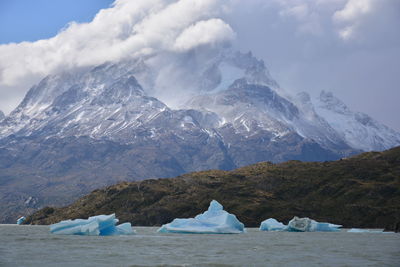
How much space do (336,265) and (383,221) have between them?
142m

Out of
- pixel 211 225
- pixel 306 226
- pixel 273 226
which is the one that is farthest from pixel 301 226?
pixel 211 225

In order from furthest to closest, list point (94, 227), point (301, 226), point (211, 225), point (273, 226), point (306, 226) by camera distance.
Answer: point (273, 226), point (306, 226), point (301, 226), point (211, 225), point (94, 227)

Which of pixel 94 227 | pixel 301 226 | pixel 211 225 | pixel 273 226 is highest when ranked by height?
pixel 273 226

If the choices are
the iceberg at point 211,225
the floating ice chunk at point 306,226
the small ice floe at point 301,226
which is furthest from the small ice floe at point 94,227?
the small ice floe at point 301,226

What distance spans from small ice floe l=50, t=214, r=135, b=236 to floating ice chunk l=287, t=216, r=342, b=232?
4170 centimetres

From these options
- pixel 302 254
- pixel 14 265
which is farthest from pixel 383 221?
pixel 14 265

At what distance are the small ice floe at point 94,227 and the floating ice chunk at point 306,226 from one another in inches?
1642

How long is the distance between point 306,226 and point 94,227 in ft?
182

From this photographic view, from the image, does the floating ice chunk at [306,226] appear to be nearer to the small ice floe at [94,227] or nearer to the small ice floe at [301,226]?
the small ice floe at [301,226]

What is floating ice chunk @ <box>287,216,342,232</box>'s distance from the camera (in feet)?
438

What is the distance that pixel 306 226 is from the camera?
134500 mm

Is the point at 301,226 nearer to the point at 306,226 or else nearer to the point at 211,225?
the point at 306,226

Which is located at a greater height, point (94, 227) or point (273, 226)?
point (273, 226)

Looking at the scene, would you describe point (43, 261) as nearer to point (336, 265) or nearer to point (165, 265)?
point (165, 265)
